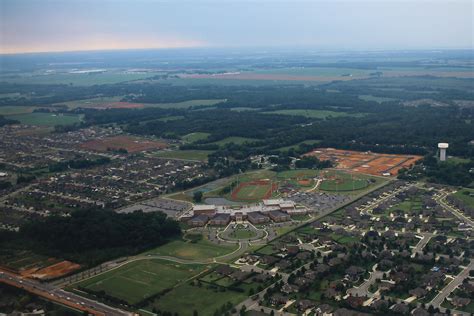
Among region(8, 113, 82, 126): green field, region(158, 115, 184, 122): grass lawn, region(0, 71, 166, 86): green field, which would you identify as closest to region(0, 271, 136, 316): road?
region(158, 115, 184, 122): grass lawn

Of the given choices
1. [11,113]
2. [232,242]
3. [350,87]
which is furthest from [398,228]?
[350,87]

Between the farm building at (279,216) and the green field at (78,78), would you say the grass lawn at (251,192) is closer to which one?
the farm building at (279,216)

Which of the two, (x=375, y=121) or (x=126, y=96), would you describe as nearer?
(x=375, y=121)

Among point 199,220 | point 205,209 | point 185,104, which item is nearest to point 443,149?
point 205,209

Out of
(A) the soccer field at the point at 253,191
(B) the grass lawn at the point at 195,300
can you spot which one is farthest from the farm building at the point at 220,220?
(B) the grass lawn at the point at 195,300

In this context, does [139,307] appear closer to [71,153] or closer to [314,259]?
[314,259]

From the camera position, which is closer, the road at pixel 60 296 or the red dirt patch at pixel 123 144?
the road at pixel 60 296
